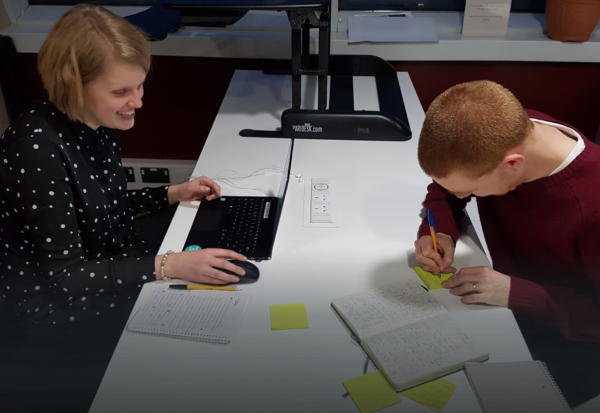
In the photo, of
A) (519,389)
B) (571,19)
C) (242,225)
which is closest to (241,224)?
(242,225)

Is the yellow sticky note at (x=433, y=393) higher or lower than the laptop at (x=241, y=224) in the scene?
higher

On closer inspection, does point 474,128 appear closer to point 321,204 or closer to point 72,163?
point 321,204

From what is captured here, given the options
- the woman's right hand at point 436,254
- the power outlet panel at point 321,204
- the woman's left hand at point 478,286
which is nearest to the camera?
the woman's left hand at point 478,286

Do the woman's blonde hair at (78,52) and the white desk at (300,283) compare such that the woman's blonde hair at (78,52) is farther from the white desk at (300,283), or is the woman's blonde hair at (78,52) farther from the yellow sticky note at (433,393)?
the yellow sticky note at (433,393)

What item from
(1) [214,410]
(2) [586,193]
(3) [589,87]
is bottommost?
(3) [589,87]

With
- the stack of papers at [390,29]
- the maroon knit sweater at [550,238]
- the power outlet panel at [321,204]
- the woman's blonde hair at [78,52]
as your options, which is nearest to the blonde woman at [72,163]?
the woman's blonde hair at [78,52]

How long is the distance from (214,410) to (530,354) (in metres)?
0.25

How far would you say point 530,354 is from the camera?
41 cm

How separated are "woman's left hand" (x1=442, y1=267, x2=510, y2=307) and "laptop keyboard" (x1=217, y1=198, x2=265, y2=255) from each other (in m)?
0.39

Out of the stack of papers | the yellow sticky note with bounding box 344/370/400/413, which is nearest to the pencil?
the yellow sticky note with bounding box 344/370/400/413

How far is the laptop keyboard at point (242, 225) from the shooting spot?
1.07 meters

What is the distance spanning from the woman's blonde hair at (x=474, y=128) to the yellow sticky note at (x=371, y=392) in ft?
1.12

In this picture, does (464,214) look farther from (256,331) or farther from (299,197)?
(256,331)

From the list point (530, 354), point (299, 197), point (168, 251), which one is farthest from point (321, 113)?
point (530, 354)
